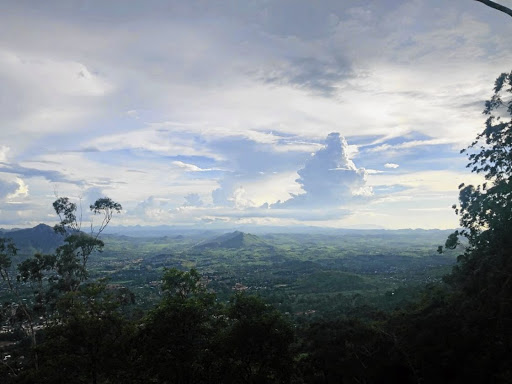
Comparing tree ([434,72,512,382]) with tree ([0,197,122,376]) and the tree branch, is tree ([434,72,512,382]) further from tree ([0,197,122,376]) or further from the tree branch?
tree ([0,197,122,376])

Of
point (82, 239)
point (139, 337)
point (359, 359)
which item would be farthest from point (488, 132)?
point (82, 239)

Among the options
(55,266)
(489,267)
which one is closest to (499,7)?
(489,267)

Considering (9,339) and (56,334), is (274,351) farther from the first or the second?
(9,339)

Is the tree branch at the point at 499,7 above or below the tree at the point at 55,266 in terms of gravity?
above

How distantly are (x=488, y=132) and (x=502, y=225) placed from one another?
32.8 feet

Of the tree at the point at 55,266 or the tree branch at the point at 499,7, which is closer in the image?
the tree branch at the point at 499,7

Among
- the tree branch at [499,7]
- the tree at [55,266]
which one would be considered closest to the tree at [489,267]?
the tree branch at [499,7]

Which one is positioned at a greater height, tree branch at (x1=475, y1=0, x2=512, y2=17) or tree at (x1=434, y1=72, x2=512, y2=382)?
tree branch at (x1=475, y1=0, x2=512, y2=17)

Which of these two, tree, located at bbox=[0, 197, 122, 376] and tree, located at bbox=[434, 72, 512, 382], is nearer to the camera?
tree, located at bbox=[434, 72, 512, 382]

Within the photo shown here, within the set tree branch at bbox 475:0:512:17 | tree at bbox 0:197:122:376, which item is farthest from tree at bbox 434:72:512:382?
tree at bbox 0:197:122:376

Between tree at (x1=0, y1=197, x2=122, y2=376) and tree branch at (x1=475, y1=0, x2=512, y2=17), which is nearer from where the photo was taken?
tree branch at (x1=475, y1=0, x2=512, y2=17)

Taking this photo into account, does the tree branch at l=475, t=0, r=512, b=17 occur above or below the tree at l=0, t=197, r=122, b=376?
above

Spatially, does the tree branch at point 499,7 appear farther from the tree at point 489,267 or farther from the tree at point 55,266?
the tree at point 55,266

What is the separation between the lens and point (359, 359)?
1236 inches
